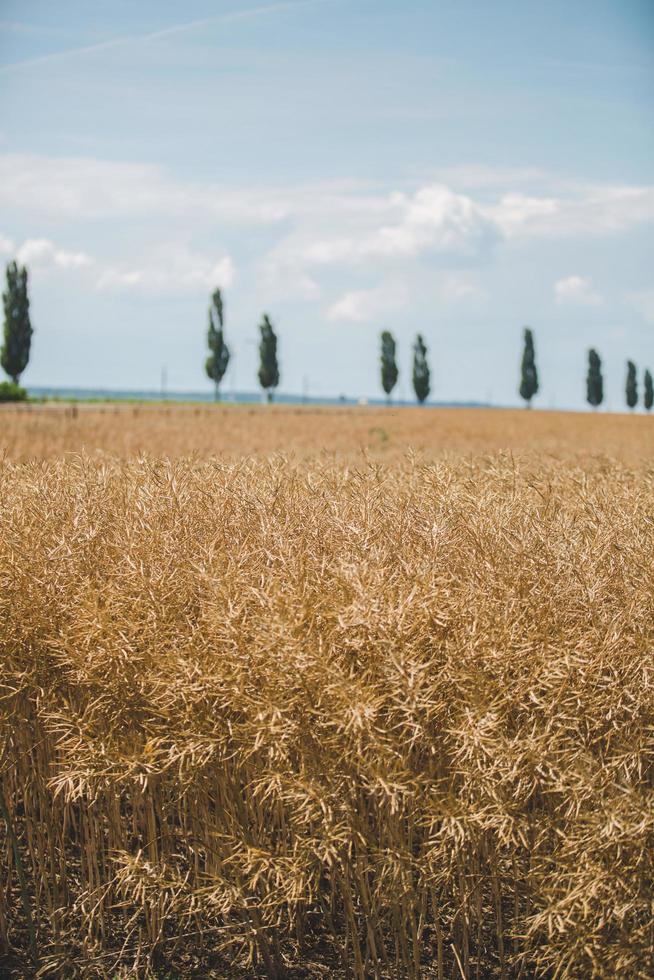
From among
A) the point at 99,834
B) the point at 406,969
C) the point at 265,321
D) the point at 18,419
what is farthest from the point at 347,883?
the point at 265,321

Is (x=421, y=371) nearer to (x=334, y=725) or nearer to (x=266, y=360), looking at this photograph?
(x=266, y=360)

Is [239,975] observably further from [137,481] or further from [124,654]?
[137,481]

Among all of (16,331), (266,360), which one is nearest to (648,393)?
(266,360)

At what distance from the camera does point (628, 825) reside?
2.92 metres

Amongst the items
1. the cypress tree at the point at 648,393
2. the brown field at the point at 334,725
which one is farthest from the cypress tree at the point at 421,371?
the brown field at the point at 334,725

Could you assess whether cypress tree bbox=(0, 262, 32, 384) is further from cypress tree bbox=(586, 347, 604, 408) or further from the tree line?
cypress tree bbox=(586, 347, 604, 408)

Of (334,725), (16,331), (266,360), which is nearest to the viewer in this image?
(334,725)

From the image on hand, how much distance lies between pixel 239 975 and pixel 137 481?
2.45 metres

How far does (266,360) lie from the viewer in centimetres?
6912

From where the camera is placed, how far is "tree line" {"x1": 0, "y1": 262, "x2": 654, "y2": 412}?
56125 mm

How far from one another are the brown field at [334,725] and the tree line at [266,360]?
51366 millimetres

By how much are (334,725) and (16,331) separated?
2254 inches

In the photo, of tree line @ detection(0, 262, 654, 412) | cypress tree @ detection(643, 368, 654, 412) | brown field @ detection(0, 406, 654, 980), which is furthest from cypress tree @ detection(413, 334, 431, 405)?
brown field @ detection(0, 406, 654, 980)

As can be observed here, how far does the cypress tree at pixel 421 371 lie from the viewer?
73562 millimetres
